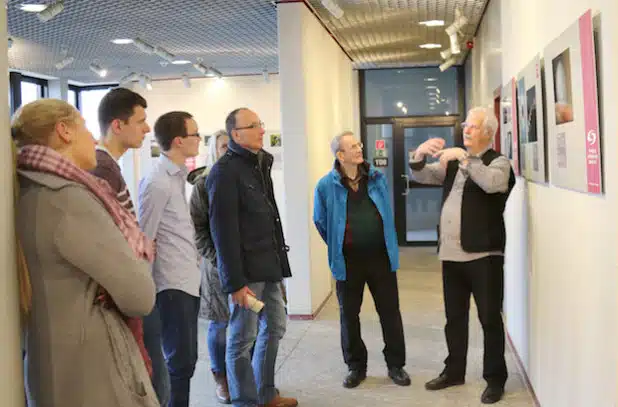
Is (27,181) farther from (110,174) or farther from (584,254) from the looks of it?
(584,254)

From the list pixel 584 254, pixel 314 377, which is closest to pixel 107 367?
pixel 584 254

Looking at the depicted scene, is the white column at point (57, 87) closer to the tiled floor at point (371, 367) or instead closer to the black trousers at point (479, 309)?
the tiled floor at point (371, 367)

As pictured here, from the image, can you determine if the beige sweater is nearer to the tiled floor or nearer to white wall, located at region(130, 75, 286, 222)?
the tiled floor

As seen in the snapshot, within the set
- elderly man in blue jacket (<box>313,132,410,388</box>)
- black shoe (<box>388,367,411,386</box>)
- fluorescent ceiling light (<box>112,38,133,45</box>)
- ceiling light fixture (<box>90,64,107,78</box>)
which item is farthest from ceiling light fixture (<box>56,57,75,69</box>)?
black shoe (<box>388,367,411,386</box>)

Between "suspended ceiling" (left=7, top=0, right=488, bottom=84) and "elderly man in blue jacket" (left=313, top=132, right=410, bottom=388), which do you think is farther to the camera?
"suspended ceiling" (left=7, top=0, right=488, bottom=84)

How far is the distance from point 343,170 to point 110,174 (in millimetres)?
2000

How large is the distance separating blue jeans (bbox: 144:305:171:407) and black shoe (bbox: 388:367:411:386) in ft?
6.32

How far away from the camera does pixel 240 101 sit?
36.4 feet

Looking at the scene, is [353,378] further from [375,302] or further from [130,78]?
[130,78]

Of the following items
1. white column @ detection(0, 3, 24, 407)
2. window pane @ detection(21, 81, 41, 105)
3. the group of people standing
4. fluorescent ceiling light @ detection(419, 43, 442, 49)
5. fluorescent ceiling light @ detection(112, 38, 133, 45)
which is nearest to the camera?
white column @ detection(0, 3, 24, 407)

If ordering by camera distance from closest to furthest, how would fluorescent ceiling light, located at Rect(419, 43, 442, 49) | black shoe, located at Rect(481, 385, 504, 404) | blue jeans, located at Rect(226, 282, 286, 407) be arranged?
blue jeans, located at Rect(226, 282, 286, 407) → black shoe, located at Rect(481, 385, 504, 404) → fluorescent ceiling light, located at Rect(419, 43, 442, 49)

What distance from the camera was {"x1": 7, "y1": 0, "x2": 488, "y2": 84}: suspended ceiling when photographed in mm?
6453

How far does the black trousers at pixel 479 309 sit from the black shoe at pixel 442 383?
0.09 feet

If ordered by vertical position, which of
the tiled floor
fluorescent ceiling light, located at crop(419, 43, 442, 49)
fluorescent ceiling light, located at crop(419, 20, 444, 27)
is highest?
fluorescent ceiling light, located at crop(419, 43, 442, 49)
